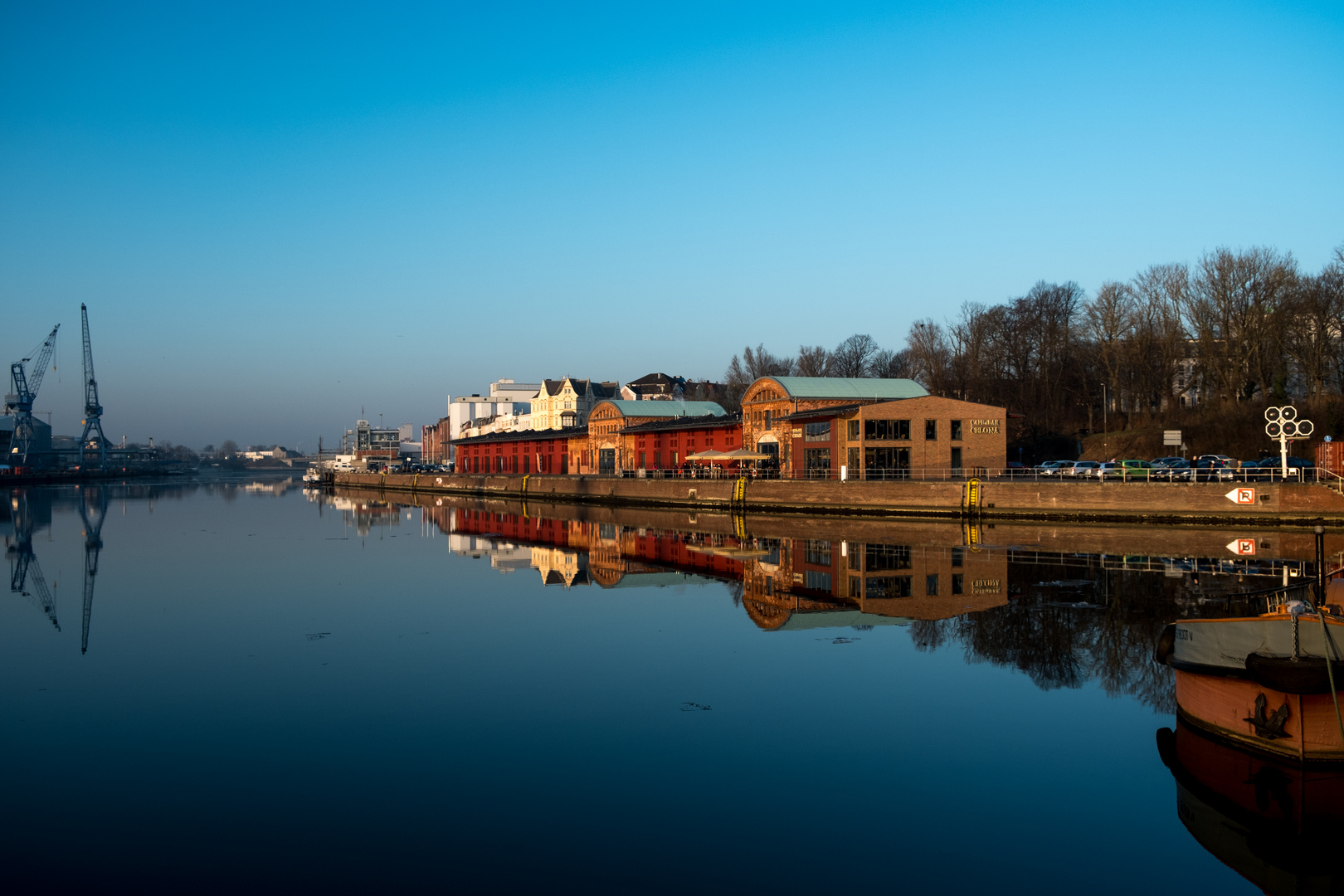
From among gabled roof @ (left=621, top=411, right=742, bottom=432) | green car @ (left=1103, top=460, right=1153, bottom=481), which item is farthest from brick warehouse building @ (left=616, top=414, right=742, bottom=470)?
green car @ (left=1103, top=460, right=1153, bottom=481)

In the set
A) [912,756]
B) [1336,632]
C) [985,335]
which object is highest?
[985,335]

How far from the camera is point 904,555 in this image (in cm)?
3488

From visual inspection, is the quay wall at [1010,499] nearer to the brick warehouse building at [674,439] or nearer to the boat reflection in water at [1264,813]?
the brick warehouse building at [674,439]

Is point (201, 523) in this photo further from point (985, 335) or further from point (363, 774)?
point (985, 335)

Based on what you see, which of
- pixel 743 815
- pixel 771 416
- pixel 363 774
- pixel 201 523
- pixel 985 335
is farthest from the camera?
pixel 985 335

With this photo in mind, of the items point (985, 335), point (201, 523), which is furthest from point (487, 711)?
point (985, 335)

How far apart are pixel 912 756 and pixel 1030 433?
72681mm

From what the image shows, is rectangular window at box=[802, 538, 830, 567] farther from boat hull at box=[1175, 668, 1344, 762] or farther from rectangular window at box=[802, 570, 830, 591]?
boat hull at box=[1175, 668, 1344, 762]

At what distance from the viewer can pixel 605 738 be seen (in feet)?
43.3

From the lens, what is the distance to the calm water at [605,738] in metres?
9.30

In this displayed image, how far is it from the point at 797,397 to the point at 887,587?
4400cm

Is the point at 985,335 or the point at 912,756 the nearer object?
the point at 912,756

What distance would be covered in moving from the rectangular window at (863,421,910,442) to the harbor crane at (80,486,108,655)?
1640 inches

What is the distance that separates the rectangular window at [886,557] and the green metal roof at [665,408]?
54476 mm
